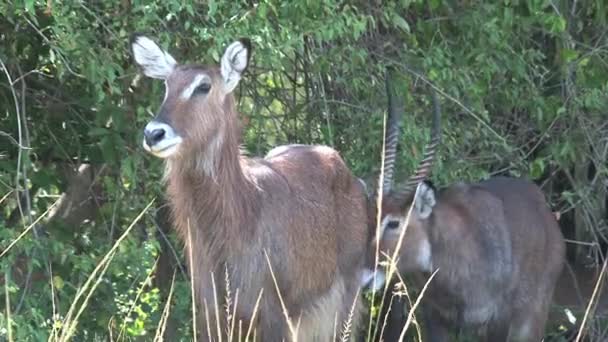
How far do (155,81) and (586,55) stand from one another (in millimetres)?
2732

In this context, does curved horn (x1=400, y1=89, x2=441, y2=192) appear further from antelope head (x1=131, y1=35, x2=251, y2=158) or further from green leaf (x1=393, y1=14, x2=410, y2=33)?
antelope head (x1=131, y1=35, x2=251, y2=158)

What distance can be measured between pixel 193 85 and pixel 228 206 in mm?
608

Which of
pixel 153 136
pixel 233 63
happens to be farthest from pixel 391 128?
pixel 153 136

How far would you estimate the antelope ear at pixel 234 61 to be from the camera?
6.68 meters

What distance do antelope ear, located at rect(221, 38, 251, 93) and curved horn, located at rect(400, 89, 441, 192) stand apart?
5.13 feet

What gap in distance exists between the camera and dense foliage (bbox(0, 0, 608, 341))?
747 centimetres

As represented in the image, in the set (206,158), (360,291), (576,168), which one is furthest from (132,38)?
(576,168)

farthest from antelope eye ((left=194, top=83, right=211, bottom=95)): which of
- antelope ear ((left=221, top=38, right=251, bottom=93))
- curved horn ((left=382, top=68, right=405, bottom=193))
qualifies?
curved horn ((left=382, top=68, right=405, bottom=193))

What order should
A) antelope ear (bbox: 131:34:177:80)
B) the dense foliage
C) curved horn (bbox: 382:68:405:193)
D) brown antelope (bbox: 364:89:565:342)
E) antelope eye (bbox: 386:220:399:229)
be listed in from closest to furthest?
antelope ear (bbox: 131:34:177:80)
the dense foliage
curved horn (bbox: 382:68:405:193)
antelope eye (bbox: 386:220:399:229)
brown antelope (bbox: 364:89:565:342)

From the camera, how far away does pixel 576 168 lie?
374 inches

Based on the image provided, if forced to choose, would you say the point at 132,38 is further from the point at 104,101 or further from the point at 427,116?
the point at 427,116

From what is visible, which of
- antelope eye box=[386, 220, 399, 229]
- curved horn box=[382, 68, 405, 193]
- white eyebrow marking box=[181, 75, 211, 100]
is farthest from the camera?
antelope eye box=[386, 220, 399, 229]

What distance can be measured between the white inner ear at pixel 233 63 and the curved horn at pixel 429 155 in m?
1.56

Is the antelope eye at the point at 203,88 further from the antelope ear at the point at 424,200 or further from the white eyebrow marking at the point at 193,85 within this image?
the antelope ear at the point at 424,200
